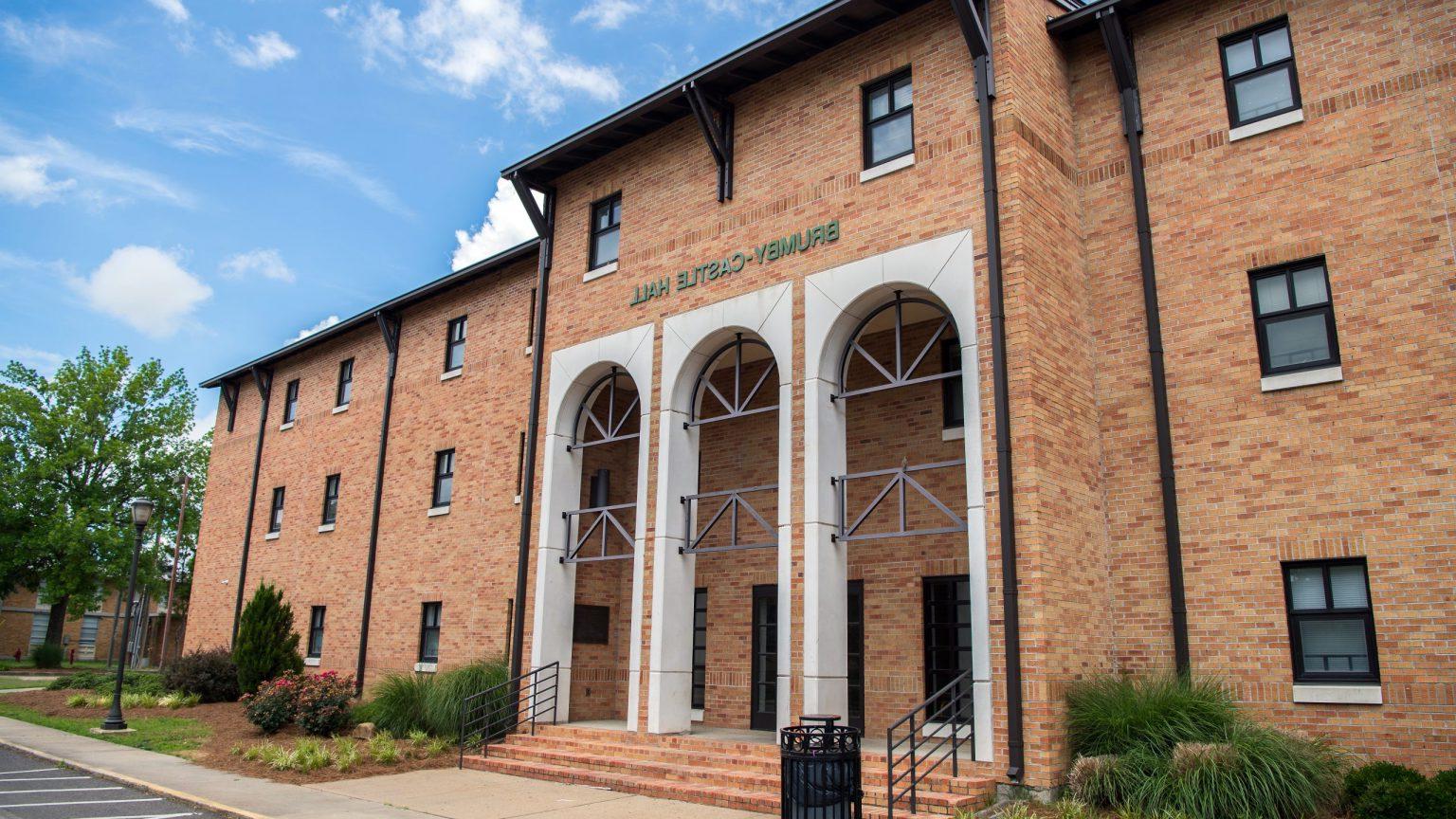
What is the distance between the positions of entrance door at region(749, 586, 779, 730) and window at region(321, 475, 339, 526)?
1314 centimetres

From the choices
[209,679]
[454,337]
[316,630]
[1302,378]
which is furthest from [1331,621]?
[209,679]

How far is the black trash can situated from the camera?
838cm

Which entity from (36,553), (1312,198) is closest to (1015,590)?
(1312,198)

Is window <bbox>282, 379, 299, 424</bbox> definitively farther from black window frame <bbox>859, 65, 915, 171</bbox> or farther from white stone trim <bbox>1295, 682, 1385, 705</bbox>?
white stone trim <bbox>1295, 682, 1385, 705</bbox>

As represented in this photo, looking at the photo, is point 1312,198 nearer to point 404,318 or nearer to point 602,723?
point 602,723

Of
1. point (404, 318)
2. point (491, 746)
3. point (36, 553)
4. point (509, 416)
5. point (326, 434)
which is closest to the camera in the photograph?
point (491, 746)

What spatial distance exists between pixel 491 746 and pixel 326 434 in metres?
13.7

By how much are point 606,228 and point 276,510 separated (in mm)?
15553

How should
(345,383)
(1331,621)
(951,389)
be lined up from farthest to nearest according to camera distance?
(345,383) < (951,389) < (1331,621)

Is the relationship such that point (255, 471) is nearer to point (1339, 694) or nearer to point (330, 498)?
point (330, 498)

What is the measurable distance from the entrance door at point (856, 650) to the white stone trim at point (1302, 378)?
6459 millimetres

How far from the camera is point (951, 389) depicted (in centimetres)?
1529

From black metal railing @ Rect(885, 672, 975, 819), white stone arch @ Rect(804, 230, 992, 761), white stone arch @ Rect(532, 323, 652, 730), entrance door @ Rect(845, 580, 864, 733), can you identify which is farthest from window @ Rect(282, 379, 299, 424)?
black metal railing @ Rect(885, 672, 975, 819)

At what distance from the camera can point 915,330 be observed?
15953mm
